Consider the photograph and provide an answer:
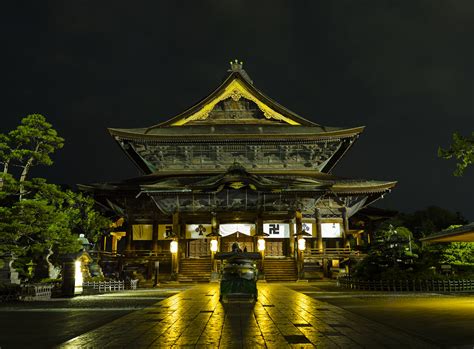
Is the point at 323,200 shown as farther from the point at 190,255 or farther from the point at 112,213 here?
the point at 112,213

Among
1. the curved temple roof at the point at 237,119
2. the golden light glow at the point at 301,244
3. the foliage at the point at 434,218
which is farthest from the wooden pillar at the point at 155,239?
the foliage at the point at 434,218

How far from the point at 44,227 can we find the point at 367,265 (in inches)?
658

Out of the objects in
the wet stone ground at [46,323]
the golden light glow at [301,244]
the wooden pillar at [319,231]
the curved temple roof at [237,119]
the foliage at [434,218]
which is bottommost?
the wet stone ground at [46,323]

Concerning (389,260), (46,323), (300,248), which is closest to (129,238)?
(300,248)

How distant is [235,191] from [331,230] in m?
10.2

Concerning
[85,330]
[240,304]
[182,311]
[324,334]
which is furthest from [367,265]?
[85,330]

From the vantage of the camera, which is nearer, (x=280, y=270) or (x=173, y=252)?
(x=173, y=252)

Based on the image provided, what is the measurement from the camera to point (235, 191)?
32.2 metres

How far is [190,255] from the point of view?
34.7m

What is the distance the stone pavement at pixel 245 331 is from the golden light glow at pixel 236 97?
30.2m

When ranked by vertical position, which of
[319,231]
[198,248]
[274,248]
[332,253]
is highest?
[319,231]

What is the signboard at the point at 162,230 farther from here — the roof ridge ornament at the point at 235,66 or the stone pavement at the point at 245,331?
the stone pavement at the point at 245,331

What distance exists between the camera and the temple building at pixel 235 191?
101ft

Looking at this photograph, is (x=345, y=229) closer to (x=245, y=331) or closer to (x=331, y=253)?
(x=331, y=253)
